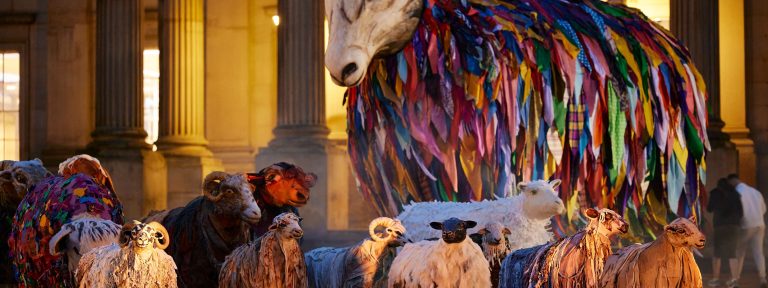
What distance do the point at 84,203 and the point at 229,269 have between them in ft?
3.32

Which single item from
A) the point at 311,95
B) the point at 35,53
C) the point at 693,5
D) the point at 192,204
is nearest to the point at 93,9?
the point at 35,53

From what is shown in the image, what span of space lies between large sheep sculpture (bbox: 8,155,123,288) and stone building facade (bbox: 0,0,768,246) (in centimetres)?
1733

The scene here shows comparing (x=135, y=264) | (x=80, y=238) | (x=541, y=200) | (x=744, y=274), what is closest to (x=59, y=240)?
(x=80, y=238)

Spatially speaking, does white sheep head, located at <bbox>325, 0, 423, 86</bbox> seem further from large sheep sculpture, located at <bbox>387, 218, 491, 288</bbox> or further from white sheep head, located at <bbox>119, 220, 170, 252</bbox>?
white sheep head, located at <bbox>119, 220, 170, 252</bbox>

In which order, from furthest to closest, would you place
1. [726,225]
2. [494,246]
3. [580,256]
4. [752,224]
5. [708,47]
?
1. [708,47]
2. [726,225]
3. [752,224]
4. [494,246]
5. [580,256]

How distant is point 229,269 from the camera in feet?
33.0

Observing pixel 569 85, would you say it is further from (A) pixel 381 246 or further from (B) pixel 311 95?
(B) pixel 311 95

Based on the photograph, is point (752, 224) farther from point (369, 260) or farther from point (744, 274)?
point (369, 260)

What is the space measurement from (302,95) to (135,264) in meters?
22.3

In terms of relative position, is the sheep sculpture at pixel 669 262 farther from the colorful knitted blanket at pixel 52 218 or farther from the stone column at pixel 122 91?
the stone column at pixel 122 91

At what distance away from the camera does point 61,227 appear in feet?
32.7

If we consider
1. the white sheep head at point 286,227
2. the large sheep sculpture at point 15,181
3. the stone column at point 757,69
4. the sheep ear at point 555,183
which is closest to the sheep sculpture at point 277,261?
the white sheep head at point 286,227

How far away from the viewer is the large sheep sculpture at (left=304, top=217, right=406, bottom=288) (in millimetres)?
10453

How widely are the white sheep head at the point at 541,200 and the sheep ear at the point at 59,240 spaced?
2939 mm
